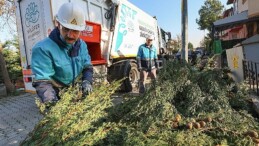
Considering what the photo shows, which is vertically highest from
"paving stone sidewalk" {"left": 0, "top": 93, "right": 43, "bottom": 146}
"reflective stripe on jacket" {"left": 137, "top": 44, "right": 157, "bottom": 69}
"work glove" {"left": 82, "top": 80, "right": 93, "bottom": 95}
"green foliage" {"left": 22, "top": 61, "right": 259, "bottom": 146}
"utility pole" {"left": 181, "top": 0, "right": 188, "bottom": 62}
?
"utility pole" {"left": 181, "top": 0, "right": 188, "bottom": 62}

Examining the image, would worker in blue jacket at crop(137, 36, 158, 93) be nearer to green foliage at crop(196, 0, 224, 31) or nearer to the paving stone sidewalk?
the paving stone sidewalk

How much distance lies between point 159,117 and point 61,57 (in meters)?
1.54

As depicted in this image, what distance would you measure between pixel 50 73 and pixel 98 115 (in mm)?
1198

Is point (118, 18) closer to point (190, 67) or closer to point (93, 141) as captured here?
point (190, 67)

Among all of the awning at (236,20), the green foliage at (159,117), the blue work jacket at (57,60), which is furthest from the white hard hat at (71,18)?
the awning at (236,20)

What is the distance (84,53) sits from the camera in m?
2.93

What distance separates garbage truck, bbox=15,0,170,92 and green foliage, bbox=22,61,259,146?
4236 mm

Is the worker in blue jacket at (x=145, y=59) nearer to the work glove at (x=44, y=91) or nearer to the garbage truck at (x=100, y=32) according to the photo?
the garbage truck at (x=100, y=32)

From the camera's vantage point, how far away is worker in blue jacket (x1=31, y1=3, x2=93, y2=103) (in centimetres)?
235

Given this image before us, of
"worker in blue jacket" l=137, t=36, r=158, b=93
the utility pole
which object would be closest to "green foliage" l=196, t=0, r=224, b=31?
the utility pole

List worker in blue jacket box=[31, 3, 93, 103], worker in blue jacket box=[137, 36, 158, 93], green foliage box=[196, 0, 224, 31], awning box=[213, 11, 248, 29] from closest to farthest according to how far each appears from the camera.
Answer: worker in blue jacket box=[31, 3, 93, 103] < worker in blue jacket box=[137, 36, 158, 93] < awning box=[213, 11, 248, 29] < green foliage box=[196, 0, 224, 31]

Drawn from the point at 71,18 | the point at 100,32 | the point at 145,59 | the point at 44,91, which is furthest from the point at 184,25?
the point at 44,91

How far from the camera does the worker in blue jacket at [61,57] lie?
2352 mm

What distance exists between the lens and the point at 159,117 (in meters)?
1.37
